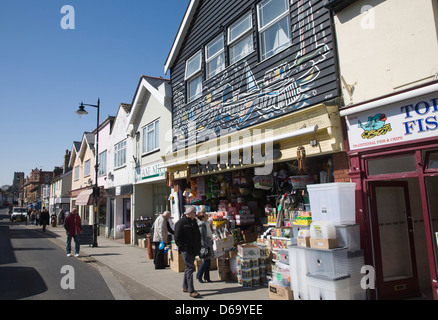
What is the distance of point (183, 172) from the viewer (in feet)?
38.3

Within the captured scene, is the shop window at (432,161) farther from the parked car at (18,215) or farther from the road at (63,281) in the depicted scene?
the parked car at (18,215)

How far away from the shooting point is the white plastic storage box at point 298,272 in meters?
5.48

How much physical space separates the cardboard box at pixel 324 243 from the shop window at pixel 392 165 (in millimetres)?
1513

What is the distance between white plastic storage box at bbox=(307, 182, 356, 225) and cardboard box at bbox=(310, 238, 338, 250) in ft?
1.29

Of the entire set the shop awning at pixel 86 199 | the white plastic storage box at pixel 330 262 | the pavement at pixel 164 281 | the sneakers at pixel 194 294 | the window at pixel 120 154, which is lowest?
the pavement at pixel 164 281

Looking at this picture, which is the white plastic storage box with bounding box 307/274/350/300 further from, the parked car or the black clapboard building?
the parked car

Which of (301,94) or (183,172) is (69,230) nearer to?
(183,172)

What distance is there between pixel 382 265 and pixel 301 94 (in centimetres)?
383

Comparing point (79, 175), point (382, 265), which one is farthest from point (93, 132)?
point (382, 265)

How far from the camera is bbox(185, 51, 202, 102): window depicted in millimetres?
11398

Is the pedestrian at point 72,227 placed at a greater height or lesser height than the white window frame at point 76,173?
lesser

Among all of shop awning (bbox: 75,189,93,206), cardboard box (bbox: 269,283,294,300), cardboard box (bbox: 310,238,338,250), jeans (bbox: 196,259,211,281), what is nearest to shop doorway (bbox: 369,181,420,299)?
cardboard box (bbox: 310,238,338,250)

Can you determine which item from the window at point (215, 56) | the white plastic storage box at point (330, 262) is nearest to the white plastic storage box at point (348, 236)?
the white plastic storage box at point (330, 262)

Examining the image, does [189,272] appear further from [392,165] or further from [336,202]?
[392,165]
